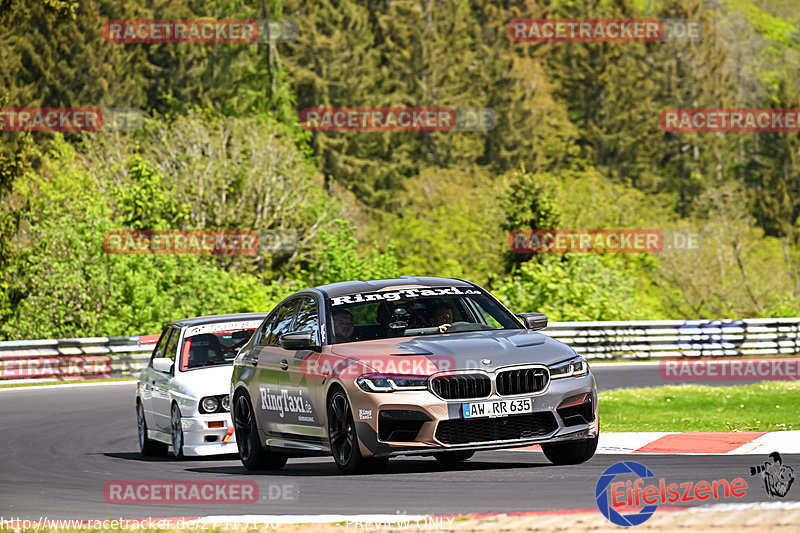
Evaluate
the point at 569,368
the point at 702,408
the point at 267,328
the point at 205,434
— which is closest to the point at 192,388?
the point at 205,434

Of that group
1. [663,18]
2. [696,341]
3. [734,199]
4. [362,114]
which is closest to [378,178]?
[362,114]

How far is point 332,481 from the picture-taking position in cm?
1081

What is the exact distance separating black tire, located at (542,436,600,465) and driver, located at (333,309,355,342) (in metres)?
1.88

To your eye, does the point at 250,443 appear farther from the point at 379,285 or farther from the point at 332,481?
the point at 332,481

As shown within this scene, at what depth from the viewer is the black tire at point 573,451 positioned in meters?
11.3

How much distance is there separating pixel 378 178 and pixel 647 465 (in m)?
71.5

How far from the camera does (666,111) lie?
92.8m

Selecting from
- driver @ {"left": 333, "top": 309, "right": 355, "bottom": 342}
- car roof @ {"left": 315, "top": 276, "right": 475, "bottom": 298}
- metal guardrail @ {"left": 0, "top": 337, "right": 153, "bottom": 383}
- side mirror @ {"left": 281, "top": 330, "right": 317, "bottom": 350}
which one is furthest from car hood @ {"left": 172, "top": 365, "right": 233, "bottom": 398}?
metal guardrail @ {"left": 0, "top": 337, "right": 153, "bottom": 383}

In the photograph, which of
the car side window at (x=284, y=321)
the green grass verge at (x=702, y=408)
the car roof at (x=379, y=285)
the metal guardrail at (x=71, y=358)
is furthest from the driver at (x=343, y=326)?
the metal guardrail at (x=71, y=358)

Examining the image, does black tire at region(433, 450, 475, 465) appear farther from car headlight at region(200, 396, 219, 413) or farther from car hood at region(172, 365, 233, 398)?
car headlight at region(200, 396, 219, 413)

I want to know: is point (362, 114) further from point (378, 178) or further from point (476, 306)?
point (476, 306)

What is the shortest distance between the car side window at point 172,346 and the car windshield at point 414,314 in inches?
155

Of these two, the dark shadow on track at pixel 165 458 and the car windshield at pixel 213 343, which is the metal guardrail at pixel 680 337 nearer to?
the car windshield at pixel 213 343

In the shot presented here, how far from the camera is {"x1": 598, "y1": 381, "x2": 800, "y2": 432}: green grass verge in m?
15.9
